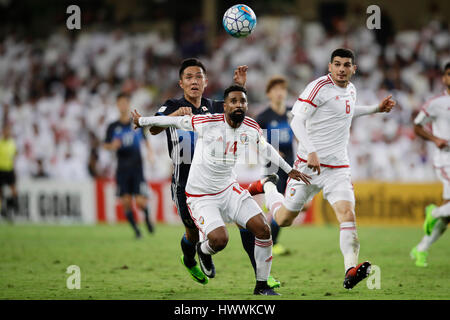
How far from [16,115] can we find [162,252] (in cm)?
1359

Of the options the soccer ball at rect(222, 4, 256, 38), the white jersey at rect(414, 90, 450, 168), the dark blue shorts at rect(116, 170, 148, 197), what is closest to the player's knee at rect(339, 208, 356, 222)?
the soccer ball at rect(222, 4, 256, 38)

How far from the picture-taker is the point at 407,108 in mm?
20406

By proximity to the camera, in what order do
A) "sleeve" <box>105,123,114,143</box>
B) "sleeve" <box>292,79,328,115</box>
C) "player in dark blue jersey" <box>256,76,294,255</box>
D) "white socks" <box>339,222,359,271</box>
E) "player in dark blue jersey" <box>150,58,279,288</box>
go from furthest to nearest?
1. "sleeve" <box>105,123,114,143</box>
2. "player in dark blue jersey" <box>256,76,294,255</box>
3. "player in dark blue jersey" <box>150,58,279,288</box>
4. "sleeve" <box>292,79,328,115</box>
5. "white socks" <box>339,222,359,271</box>

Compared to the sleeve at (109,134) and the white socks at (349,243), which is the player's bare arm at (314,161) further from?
the sleeve at (109,134)

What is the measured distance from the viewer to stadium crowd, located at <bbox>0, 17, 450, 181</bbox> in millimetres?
20125

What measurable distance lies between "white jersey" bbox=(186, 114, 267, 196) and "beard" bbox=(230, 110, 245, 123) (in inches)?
5.9

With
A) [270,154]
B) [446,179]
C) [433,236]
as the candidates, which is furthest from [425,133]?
[270,154]

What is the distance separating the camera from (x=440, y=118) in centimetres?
1052

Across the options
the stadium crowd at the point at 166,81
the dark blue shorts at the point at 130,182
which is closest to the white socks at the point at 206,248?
the dark blue shorts at the point at 130,182

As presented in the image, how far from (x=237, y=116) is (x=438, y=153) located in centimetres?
436

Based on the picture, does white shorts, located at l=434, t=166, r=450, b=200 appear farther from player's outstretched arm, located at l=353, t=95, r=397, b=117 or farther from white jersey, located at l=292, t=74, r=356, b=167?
white jersey, located at l=292, t=74, r=356, b=167

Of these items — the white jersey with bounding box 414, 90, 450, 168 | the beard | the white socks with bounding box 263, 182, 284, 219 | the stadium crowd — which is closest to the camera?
the beard

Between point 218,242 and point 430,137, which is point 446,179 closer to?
point 430,137

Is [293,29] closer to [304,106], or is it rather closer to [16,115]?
[16,115]
